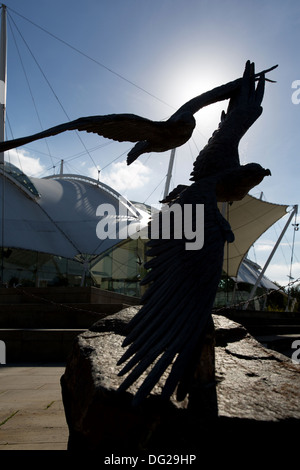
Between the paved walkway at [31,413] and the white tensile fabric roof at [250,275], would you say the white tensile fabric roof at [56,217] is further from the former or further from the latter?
the paved walkway at [31,413]

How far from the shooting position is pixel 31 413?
267cm

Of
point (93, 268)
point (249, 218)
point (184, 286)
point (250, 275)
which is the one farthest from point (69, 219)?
point (184, 286)

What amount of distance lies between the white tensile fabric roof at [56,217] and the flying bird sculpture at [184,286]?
19.0 m

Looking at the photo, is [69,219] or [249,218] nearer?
[249,218]

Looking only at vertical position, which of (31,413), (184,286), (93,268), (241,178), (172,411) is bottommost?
(31,413)

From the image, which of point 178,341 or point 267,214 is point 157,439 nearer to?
A: point 178,341

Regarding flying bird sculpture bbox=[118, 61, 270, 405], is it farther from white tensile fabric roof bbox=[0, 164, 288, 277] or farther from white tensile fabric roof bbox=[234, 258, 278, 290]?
white tensile fabric roof bbox=[234, 258, 278, 290]

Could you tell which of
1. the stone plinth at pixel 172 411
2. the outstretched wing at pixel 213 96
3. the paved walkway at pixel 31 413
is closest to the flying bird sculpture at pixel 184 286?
the stone plinth at pixel 172 411

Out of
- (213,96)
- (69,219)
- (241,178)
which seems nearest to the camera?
(241,178)

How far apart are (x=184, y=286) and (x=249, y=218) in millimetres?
19897
